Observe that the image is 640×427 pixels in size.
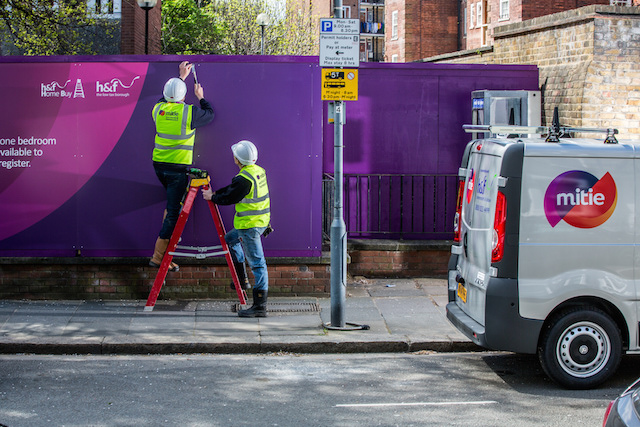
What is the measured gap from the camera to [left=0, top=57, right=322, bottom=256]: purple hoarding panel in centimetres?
1043

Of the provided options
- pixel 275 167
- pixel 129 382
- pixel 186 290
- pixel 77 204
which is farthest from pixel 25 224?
pixel 129 382

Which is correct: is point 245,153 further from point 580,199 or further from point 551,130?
point 580,199

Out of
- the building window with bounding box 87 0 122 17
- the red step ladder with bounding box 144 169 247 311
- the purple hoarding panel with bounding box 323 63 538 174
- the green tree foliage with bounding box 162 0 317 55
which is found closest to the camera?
the red step ladder with bounding box 144 169 247 311

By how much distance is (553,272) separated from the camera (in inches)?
274

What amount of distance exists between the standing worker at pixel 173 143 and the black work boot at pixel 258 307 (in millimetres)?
1314

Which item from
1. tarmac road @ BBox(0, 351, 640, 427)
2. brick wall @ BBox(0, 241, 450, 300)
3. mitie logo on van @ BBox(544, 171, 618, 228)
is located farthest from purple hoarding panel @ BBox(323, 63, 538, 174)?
mitie logo on van @ BBox(544, 171, 618, 228)

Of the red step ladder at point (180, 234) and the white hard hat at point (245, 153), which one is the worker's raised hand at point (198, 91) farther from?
the white hard hat at point (245, 153)

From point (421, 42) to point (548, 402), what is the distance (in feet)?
173

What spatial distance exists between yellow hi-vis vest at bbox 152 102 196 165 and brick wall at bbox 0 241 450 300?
1.33 meters

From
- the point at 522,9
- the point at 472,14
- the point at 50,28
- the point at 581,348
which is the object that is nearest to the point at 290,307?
the point at 581,348

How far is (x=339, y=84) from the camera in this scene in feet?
29.3

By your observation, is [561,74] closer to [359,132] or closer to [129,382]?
[359,132]

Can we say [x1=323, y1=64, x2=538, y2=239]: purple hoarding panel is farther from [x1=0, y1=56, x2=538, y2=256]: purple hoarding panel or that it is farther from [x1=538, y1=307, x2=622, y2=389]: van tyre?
[x1=538, y1=307, x2=622, y2=389]: van tyre

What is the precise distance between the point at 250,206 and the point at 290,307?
1.50 metres
